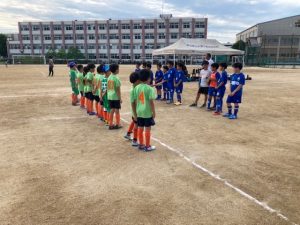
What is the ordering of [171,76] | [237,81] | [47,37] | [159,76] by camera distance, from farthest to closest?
[47,37] → [159,76] → [171,76] → [237,81]

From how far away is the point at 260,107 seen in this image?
1059cm

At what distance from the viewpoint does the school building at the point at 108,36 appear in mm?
84312

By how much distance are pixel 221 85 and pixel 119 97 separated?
164 inches

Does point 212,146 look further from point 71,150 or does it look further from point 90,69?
point 90,69

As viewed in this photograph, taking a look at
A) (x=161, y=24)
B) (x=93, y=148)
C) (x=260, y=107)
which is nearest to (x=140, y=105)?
(x=93, y=148)

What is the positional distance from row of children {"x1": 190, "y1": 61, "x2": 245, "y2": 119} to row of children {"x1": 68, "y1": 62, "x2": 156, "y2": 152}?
135 inches

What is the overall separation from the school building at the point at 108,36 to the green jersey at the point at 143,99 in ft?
273

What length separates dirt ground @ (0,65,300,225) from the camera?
3.27 meters

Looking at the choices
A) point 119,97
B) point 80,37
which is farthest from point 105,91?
point 80,37

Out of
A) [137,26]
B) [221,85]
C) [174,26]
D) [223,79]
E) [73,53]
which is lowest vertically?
[221,85]

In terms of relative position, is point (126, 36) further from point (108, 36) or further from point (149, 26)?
point (149, 26)

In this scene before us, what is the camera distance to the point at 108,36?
89438mm

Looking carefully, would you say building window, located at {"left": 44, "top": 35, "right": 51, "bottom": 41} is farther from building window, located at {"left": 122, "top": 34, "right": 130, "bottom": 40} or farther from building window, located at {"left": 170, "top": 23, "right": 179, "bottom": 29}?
building window, located at {"left": 170, "top": 23, "right": 179, "bottom": 29}

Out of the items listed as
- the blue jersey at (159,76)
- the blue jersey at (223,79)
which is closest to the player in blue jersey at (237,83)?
the blue jersey at (223,79)
